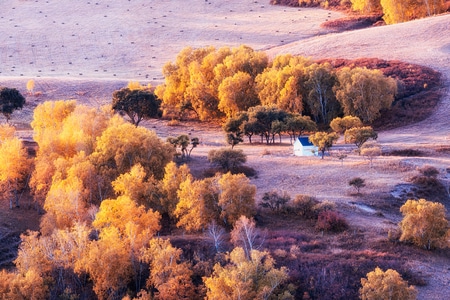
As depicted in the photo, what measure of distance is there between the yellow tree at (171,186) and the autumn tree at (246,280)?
11684 mm

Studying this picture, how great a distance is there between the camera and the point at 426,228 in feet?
134

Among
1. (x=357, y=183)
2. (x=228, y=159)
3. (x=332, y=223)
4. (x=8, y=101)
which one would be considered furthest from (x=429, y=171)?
(x=8, y=101)

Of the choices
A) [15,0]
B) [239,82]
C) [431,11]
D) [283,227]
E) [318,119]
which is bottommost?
[283,227]

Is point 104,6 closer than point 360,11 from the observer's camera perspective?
No

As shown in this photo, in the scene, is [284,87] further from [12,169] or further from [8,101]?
[12,169]

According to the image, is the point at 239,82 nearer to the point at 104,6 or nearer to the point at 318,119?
the point at 318,119

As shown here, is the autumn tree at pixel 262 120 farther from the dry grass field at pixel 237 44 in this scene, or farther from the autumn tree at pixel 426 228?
the autumn tree at pixel 426 228

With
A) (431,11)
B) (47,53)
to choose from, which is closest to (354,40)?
(431,11)

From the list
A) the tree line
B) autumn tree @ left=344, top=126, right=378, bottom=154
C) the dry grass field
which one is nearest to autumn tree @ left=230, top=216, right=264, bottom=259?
the dry grass field

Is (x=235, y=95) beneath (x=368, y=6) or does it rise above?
beneath

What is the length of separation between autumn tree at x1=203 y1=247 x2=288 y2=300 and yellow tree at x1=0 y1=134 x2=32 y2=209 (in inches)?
995

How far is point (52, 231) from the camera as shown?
1845 inches

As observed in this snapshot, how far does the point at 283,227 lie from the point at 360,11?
92.6 metres

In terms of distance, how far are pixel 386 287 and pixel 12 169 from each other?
34.6 meters
